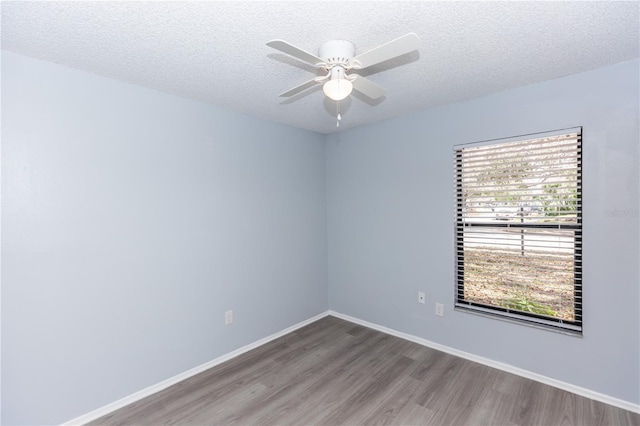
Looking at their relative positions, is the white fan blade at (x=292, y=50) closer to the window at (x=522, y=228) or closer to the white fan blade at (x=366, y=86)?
the white fan blade at (x=366, y=86)

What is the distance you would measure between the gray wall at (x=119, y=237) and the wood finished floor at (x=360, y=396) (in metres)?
0.32

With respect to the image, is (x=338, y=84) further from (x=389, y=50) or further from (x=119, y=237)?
(x=119, y=237)

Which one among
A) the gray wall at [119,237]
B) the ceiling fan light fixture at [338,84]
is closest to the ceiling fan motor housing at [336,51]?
the ceiling fan light fixture at [338,84]

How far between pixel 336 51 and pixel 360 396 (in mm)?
2415

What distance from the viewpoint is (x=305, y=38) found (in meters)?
1.76

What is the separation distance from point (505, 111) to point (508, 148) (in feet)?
1.03

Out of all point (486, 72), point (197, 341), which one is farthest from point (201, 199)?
point (486, 72)

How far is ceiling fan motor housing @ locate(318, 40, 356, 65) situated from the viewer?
5.59 ft

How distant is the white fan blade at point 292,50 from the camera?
1.38m

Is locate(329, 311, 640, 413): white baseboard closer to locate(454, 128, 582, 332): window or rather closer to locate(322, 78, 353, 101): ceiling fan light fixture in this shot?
locate(454, 128, 582, 332): window

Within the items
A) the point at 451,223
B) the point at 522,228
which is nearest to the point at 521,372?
the point at 522,228

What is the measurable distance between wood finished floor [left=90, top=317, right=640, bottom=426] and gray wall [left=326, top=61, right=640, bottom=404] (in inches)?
10.3

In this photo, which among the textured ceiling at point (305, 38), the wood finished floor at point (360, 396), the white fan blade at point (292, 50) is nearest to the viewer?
the white fan blade at point (292, 50)

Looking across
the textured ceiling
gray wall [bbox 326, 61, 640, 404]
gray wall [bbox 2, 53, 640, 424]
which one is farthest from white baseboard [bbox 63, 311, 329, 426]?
the textured ceiling
